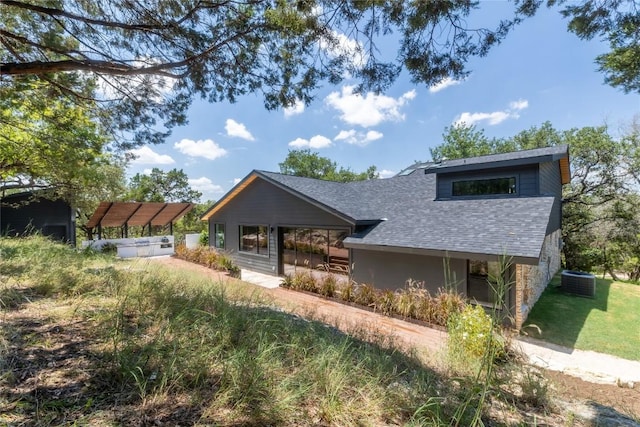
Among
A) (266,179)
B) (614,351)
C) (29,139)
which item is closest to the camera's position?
(614,351)

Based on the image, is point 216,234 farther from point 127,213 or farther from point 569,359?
point 569,359

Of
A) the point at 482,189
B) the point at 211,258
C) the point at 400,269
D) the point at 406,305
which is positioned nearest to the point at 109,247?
the point at 211,258

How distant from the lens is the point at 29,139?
7680mm

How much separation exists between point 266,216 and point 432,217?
734 cm

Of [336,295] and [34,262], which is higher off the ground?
[34,262]

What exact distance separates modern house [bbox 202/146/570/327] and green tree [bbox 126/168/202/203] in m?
19.5

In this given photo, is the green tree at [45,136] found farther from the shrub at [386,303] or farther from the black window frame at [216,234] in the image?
the shrub at [386,303]

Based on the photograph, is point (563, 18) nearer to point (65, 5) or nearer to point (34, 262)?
point (65, 5)

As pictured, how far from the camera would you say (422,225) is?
933 cm

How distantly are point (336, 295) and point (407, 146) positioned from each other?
56.7 ft

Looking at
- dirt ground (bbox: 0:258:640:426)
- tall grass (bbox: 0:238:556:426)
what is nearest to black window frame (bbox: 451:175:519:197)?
dirt ground (bbox: 0:258:640:426)

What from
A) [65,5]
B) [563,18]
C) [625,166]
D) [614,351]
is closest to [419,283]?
[614,351]

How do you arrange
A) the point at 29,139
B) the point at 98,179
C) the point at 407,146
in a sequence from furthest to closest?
the point at 407,146, the point at 98,179, the point at 29,139

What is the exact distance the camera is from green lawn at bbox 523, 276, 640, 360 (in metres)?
6.40
